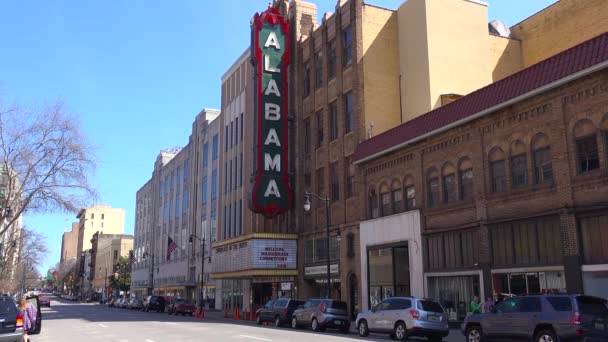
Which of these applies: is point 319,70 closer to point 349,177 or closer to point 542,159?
point 349,177

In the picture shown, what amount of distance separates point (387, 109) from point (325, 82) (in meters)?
6.12

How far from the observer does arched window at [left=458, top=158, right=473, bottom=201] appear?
27578 mm

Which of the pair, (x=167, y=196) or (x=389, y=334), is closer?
(x=389, y=334)

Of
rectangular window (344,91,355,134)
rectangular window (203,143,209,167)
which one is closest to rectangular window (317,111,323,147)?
rectangular window (344,91,355,134)

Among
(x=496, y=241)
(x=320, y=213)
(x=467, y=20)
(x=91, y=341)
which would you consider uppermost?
(x=467, y=20)

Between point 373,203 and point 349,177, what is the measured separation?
4163 mm

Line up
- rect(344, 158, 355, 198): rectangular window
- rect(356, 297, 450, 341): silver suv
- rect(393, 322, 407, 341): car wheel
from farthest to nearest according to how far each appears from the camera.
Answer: rect(344, 158, 355, 198): rectangular window, rect(393, 322, 407, 341): car wheel, rect(356, 297, 450, 341): silver suv

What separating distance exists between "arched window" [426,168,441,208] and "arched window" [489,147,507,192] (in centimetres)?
379

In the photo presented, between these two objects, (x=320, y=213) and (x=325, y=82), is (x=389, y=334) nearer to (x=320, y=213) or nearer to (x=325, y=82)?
(x=320, y=213)


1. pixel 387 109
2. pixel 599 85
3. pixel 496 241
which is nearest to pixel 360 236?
pixel 387 109

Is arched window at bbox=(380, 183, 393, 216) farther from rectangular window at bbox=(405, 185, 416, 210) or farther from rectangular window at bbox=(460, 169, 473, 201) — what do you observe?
rectangular window at bbox=(460, 169, 473, 201)

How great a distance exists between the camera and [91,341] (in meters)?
21.7

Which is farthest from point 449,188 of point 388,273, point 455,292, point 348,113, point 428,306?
point 348,113

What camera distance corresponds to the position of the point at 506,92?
2497 cm
